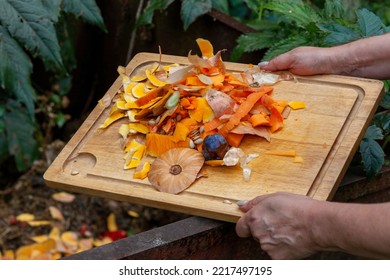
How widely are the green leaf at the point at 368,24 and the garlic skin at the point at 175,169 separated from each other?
0.74m

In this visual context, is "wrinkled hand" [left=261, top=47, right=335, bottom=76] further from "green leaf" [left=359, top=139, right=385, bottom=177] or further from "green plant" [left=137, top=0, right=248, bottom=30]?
"green plant" [left=137, top=0, right=248, bottom=30]

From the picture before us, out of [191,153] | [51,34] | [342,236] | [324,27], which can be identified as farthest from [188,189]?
[51,34]

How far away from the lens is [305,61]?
227 centimetres

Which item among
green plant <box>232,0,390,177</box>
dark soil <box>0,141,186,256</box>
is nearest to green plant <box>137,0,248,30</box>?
green plant <box>232,0,390,177</box>

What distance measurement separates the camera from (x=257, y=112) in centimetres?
213

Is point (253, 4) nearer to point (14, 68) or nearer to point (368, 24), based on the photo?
point (368, 24)

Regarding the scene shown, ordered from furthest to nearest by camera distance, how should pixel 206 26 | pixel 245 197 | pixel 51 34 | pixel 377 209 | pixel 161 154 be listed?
pixel 206 26 → pixel 51 34 → pixel 161 154 → pixel 245 197 → pixel 377 209

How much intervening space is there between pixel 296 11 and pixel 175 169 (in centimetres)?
85

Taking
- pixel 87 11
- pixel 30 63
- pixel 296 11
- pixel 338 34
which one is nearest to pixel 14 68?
pixel 30 63

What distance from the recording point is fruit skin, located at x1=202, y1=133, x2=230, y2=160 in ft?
6.55

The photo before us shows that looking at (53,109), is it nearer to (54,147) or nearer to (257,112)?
(54,147)

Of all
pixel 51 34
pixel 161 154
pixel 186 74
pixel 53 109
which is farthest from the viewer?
pixel 53 109

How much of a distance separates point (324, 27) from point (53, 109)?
164cm

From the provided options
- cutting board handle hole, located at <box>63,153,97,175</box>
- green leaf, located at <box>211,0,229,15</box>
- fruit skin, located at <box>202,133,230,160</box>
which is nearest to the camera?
fruit skin, located at <box>202,133,230,160</box>
